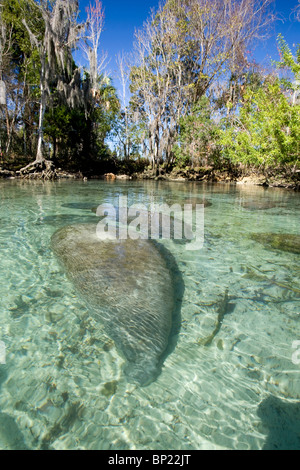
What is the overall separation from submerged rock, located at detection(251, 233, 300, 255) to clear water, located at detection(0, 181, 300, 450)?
4.34ft

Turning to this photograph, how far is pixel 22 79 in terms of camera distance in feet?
67.9

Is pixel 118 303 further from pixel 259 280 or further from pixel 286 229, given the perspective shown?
pixel 286 229

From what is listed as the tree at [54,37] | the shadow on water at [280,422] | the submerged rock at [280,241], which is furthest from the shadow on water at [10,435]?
the tree at [54,37]

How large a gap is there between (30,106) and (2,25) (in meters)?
7.25

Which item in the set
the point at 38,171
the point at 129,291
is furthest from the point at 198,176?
the point at 129,291

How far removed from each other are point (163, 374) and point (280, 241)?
14.1 ft

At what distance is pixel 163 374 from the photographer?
1.81 m

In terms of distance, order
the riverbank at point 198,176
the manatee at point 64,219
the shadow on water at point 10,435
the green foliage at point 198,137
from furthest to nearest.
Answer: the green foliage at point 198,137
the riverbank at point 198,176
the manatee at point 64,219
the shadow on water at point 10,435

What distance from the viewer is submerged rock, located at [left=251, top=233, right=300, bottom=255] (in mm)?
4668

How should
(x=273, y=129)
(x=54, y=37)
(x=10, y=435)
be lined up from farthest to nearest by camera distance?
(x=54, y=37)
(x=273, y=129)
(x=10, y=435)

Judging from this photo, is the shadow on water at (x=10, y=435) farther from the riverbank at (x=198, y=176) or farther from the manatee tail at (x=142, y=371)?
the riverbank at (x=198, y=176)

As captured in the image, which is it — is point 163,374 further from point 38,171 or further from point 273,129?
point 38,171

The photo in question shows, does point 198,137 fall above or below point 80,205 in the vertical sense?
above

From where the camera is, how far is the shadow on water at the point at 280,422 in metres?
1.39
